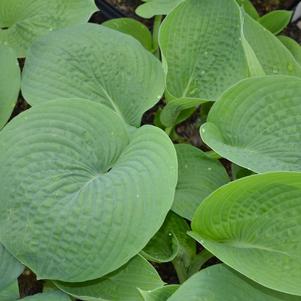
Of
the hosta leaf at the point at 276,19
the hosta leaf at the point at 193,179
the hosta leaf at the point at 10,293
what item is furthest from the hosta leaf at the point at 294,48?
the hosta leaf at the point at 10,293

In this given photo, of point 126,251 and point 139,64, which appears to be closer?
point 126,251

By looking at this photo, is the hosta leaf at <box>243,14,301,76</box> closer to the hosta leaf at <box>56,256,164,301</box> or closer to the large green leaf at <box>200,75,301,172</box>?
the large green leaf at <box>200,75,301,172</box>

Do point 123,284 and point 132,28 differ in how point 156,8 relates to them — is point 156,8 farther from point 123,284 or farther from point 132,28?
point 123,284

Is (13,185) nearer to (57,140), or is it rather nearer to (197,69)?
(57,140)

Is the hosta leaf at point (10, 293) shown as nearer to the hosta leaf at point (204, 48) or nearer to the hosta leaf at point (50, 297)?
the hosta leaf at point (50, 297)

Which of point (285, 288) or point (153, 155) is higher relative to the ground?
point (153, 155)

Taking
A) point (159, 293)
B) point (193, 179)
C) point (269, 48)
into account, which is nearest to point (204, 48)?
point (269, 48)

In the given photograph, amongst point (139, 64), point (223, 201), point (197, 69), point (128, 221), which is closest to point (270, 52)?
point (197, 69)
